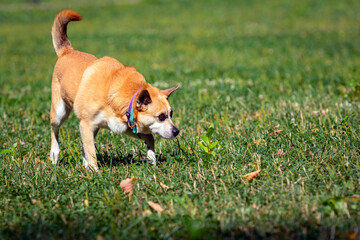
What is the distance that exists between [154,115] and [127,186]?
3.09ft

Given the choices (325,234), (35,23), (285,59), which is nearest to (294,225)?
(325,234)

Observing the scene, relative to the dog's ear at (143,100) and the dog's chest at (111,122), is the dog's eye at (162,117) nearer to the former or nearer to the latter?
the dog's ear at (143,100)

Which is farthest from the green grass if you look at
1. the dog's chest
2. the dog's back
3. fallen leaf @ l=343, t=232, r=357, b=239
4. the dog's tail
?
the dog's tail

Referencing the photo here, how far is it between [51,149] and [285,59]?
8181 mm

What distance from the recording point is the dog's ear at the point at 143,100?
411 cm

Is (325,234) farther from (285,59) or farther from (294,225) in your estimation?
(285,59)

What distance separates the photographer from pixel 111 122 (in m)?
4.40

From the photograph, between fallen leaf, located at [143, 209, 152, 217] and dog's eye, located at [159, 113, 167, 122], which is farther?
dog's eye, located at [159, 113, 167, 122]

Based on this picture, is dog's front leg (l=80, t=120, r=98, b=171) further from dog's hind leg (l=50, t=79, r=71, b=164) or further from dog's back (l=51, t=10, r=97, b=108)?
dog's hind leg (l=50, t=79, r=71, b=164)

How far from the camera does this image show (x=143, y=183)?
3826 mm

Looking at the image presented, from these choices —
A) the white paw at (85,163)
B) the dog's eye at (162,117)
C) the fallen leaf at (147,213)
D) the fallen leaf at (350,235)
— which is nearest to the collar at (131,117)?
the dog's eye at (162,117)

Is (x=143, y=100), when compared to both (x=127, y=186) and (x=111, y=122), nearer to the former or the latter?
(x=111, y=122)

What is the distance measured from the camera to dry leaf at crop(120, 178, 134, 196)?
12.0ft

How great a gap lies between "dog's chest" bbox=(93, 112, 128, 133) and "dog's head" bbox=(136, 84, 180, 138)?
0.19 metres
